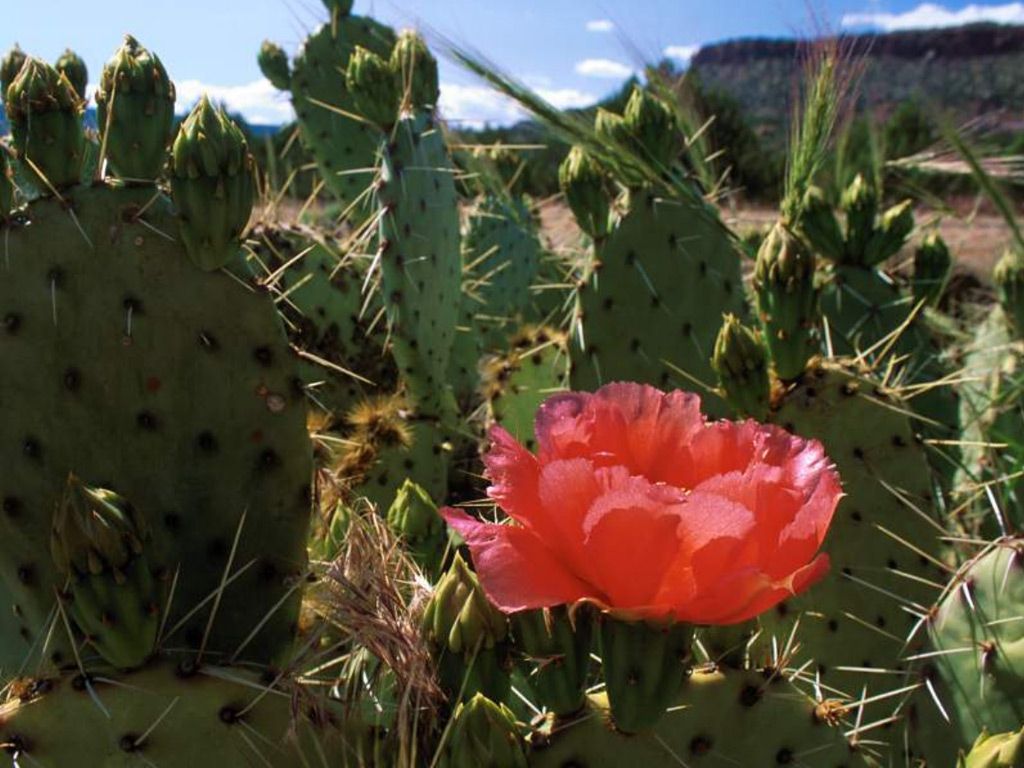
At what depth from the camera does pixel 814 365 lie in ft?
4.73

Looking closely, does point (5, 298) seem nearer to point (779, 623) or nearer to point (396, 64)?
point (779, 623)

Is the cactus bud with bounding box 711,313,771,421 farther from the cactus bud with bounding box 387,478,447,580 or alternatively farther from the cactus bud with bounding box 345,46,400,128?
the cactus bud with bounding box 345,46,400,128

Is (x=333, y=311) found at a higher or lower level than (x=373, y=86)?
lower

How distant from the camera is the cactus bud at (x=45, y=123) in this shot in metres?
1.00

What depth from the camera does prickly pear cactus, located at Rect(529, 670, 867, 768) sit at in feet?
2.60

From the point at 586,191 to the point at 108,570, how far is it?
4.04 ft

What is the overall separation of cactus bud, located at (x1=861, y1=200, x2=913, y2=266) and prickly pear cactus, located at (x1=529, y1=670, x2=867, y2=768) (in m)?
1.47

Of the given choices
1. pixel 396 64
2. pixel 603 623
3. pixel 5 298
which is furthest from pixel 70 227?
pixel 396 64

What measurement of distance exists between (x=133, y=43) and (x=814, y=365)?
0.92 m

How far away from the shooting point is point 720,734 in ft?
2.81

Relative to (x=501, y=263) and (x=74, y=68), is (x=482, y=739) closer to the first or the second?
(x=74, y=68)

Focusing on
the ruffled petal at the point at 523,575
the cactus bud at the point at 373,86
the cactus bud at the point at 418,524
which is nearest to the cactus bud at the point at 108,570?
the ruffled petal at the point at 523,575

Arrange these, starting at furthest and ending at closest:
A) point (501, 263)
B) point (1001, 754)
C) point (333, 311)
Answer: point (501, 263) → point (333, 311) → point (1001, 754)

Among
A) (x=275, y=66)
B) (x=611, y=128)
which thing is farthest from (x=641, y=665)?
(x=275, y=66)
